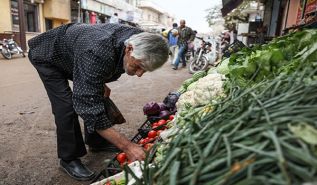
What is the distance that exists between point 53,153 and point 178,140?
2.72m

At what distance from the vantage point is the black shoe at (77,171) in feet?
9.93

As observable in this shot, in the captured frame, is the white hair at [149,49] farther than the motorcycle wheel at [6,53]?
No

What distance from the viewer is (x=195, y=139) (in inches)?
46.8

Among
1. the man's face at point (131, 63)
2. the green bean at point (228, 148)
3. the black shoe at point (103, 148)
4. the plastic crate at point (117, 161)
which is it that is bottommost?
the black shoe at point (103, 148)

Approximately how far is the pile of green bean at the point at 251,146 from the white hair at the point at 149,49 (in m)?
0.82

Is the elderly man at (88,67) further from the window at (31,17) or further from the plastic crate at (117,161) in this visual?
the window at (31,17)

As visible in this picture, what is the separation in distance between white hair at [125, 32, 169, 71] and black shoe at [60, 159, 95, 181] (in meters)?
1.43

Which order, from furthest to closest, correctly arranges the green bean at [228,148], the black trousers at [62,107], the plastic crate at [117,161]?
1. the black trousers at [62,107]
2. the plastic crate at [117,161]
3. the green bean at [228,148]

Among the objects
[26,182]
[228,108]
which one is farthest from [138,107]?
[228,108]

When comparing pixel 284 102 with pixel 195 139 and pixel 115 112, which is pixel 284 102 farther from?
pixel 115 112

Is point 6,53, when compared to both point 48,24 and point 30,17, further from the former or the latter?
point 48,24

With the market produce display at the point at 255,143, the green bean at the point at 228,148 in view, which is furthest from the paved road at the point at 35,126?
the green bean at the point at 228,148

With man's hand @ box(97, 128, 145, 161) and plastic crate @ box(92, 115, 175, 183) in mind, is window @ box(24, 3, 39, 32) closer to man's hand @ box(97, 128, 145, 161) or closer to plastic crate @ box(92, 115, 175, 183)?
plastic crate @ box(92, 115, 175, 183)

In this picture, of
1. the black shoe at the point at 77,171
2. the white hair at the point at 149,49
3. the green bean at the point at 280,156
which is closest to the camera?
the green bean at the point at 280,156
